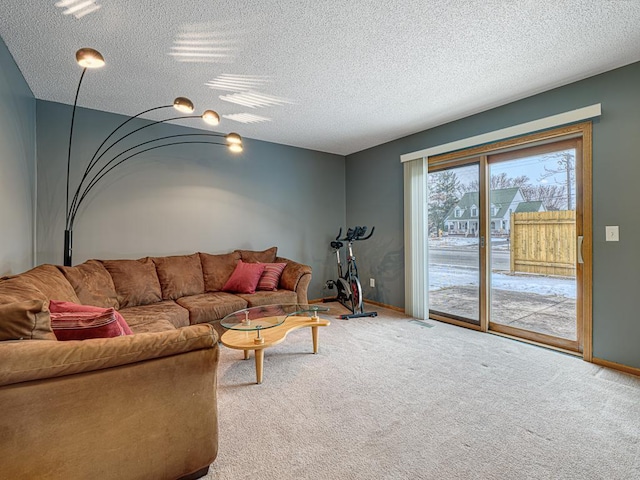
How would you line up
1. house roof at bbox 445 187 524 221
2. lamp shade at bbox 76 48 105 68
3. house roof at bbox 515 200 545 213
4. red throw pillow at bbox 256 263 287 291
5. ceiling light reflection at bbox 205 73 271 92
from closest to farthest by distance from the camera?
lamp shade at bbox 76 48 105 68 → ceiling light reflection at bbox 205 73 271 92 → house roof at bbox 515 200 545 213 → house roof at bbox 445 187 524 221 → red throw pillow at bbox 256 263 287 291

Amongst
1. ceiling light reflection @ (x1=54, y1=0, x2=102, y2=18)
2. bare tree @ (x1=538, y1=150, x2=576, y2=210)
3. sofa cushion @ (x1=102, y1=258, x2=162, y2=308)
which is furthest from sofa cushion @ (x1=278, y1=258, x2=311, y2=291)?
ceiling light reflection @ (x1=54, y1=0, x2=102, y2=18)

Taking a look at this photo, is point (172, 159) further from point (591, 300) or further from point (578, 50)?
point (591, 300)

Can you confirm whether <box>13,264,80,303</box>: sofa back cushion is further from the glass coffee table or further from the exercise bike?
the exercise bike

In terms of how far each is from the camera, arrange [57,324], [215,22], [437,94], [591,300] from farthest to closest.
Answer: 1. [437,94]
2. [591,300]
3. [215,22]
4. [57,324]

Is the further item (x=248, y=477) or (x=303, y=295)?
(x=303, y=295)

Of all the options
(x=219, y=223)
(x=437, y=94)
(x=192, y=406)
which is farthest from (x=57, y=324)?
(x=437, y=94)

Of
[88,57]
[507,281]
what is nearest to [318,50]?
[88,57]

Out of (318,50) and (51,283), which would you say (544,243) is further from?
(51,283)

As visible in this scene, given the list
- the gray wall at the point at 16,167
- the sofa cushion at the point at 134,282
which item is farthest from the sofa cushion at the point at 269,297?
the gray wall at the point at 16,167

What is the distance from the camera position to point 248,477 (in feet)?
4.70

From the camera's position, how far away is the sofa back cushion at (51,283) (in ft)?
6.40

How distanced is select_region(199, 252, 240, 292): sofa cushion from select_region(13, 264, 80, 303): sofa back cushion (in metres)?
1.43

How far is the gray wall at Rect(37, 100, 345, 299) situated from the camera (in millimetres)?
3186

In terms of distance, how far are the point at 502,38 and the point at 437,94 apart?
88cm
